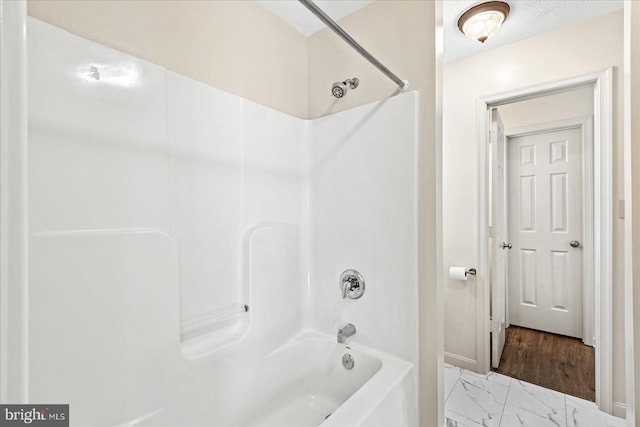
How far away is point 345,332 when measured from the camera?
161cm

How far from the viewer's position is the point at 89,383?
955 millimetres

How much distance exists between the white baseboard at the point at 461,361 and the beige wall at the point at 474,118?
0.05ft

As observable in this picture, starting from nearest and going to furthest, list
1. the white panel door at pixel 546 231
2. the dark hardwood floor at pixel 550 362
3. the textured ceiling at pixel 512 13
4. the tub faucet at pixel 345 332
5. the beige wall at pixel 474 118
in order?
the tub faucet at pixel 345 332
the textured ceiling at pixel 512 13
the beige wall at pixel 474 118
the dark hardwood floor at pixel 550 362
the white panel door at pixel 546 231

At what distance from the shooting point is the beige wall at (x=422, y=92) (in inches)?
55.6

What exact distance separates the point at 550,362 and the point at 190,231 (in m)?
3.10

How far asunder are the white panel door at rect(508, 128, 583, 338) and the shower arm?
8.13 ft

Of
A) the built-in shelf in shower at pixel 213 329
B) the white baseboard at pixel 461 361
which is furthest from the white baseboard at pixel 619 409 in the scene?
the built-in shelf in shower at pixel 213 329

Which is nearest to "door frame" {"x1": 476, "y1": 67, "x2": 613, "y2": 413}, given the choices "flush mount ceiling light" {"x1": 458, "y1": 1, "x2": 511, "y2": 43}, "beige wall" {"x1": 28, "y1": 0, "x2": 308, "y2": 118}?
"flush mount ceiling light" {"x1": 458, "y1": 1, "x2": 511, "y2": 43}

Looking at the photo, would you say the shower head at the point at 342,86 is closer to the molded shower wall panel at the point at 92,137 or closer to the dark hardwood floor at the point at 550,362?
the molded shower wall panel at the point at 92,137

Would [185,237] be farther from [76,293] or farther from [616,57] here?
[616,57]

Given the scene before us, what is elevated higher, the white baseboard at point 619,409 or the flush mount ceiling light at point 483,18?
the flush mount ceiling light at point 483,18

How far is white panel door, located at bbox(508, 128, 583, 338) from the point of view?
294 cm

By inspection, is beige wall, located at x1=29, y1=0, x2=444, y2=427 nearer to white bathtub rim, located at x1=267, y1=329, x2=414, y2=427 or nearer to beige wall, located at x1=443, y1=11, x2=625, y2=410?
white bathtub rim, located at x1=267, y1=329, x2=414, y2=427

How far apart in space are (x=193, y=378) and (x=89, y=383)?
0.36 metres
